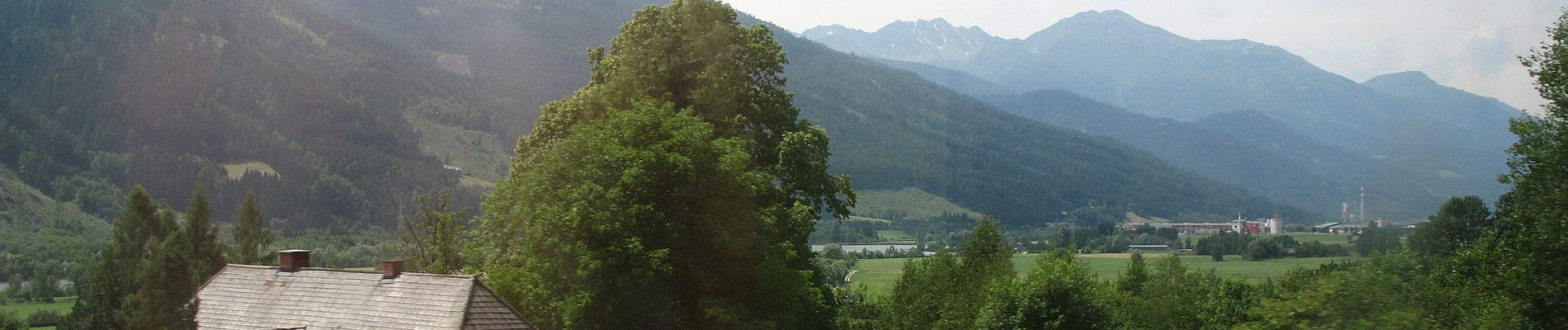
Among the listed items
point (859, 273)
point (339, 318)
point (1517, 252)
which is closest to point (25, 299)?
point (859, 273)

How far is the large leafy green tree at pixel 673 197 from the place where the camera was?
3147 cm

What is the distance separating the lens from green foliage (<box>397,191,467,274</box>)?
163ft

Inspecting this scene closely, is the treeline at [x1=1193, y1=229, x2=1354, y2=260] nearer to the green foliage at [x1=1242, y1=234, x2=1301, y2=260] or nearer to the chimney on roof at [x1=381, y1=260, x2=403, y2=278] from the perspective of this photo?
the green foliage at [x1=1242, y1=234, x2=1301, y2=260]

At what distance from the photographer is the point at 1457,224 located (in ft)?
236

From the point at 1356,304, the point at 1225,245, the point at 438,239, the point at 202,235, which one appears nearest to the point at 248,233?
the point at 202,235

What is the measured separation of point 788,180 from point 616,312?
960 cm

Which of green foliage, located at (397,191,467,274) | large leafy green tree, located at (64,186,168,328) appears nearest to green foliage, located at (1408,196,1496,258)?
green foliage, located at (397,191,467,274)

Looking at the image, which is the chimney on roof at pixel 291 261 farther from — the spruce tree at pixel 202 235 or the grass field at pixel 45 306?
the grass field at pixel 45 306

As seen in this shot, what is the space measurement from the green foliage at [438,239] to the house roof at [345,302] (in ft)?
43.5

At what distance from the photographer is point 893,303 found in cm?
7194

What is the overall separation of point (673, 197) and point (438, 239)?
827 inches

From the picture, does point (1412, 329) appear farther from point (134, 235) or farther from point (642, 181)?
point (134, 235)

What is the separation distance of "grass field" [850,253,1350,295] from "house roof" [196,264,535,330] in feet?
152

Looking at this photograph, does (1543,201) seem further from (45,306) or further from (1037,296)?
(45,306)
